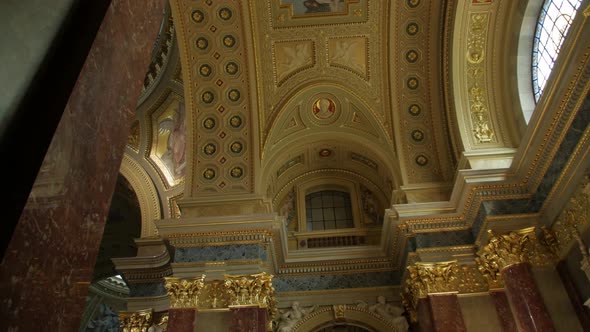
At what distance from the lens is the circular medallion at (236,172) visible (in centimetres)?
1000

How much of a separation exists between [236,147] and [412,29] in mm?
4530

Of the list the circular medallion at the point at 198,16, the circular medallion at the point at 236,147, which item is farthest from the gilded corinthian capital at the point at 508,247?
the circular medallion at the point at 198,16

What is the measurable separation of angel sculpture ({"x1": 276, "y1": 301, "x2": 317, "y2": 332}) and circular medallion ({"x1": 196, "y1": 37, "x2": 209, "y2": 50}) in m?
5.86

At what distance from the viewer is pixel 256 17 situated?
32.2ft

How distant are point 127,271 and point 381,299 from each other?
614cm

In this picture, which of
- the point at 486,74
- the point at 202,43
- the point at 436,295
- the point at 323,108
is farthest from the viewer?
the point at 323,108

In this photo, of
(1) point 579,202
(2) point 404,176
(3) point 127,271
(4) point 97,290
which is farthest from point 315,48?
(4) point 97,290

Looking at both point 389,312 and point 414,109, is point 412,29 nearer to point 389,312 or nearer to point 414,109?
point 414,109

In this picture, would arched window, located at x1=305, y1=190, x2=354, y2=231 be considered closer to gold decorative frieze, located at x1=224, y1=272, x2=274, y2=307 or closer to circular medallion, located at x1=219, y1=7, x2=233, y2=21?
gold decorative frieze, located at x1=224, y1=272, x2=274, y2=307

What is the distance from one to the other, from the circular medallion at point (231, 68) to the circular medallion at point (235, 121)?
3.17 feet

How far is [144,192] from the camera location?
13.0m

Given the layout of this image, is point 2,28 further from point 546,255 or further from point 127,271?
point 127,271

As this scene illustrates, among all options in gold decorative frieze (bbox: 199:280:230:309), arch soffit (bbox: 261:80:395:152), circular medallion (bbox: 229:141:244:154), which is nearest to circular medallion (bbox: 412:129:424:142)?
arch soffit (bbox: 261:80:395:152)

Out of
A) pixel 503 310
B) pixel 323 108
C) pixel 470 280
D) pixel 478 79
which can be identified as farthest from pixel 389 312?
pixel 478 79
